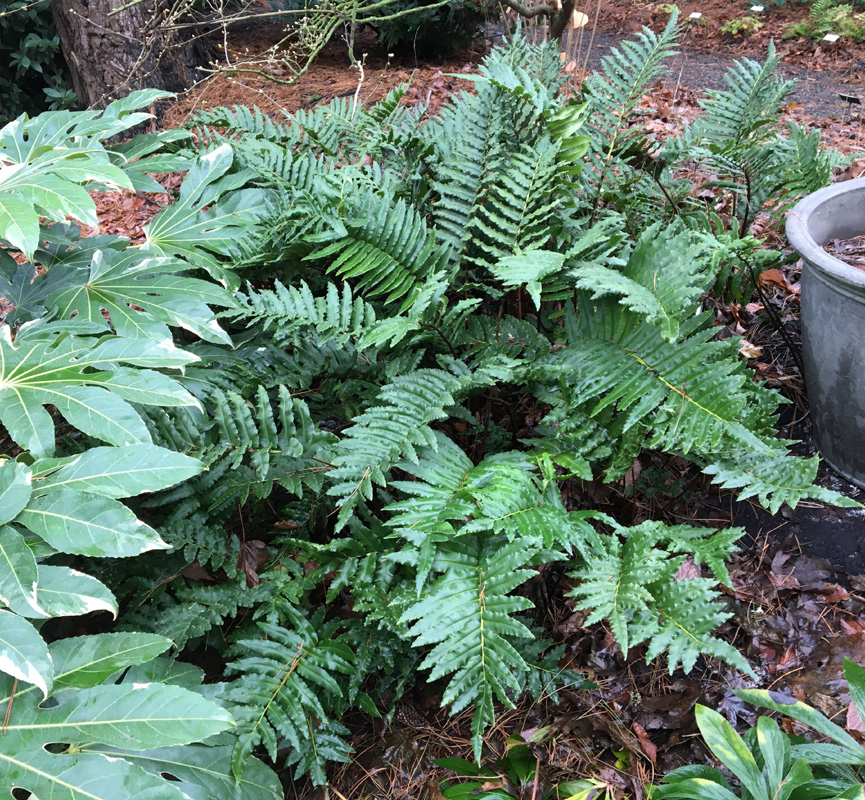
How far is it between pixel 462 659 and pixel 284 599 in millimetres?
554

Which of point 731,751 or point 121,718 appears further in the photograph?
point 731,751

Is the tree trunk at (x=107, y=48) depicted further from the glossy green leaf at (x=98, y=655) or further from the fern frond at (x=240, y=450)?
the glossy green leaf at (x=98, y=655)

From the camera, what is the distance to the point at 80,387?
4.48 feet

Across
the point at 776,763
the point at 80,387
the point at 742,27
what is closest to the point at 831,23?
the point at 742,27

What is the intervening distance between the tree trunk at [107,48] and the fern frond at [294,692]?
3.90 meters

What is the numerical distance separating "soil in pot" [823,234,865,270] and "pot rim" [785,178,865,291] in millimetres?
77

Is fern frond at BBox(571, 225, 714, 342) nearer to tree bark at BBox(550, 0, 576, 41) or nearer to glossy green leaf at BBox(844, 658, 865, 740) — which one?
glossy green leaf at BBox(844, 658, 865, 740)

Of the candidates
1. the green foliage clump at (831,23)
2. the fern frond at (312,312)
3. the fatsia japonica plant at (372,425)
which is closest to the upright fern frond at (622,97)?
the fatsia japonica plant at (372,425)

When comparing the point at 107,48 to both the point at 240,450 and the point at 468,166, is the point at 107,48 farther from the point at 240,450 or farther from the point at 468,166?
the point at 240,450

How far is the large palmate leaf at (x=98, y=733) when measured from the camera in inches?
46.1

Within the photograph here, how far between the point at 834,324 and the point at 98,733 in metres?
2.23

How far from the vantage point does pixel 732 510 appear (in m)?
2.18

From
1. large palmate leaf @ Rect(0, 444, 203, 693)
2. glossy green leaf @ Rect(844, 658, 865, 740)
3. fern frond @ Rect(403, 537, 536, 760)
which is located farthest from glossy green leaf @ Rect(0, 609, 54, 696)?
glossy green leaf @ Rect(844, 658, 865, 740)

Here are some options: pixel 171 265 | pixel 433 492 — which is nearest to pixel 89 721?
pixel 433 492
